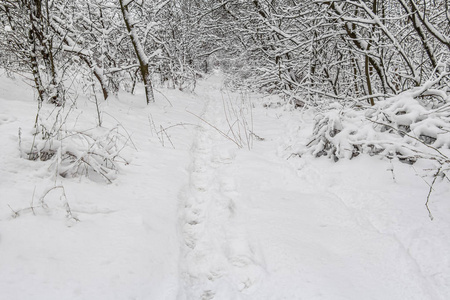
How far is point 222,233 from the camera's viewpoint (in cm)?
212

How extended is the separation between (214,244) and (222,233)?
14 cm

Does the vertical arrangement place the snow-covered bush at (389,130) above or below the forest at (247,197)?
above

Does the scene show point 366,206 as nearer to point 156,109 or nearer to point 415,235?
point 415,235

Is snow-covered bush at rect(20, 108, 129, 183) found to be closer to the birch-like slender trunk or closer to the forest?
the forest

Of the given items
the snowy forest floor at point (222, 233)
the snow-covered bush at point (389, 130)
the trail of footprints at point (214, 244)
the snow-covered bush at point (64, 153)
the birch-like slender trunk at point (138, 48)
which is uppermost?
the birch-like slender trunk at point (138, 48)

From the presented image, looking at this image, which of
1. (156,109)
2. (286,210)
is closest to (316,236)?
(286,210)

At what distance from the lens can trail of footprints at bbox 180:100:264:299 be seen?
1638 millimetres

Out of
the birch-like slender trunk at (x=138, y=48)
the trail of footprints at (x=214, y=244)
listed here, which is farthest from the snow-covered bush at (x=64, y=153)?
the birch-like slender trunk at (x=138, y=48)

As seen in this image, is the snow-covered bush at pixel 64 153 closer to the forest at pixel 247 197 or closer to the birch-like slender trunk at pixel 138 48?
the forest at pixel 247 197

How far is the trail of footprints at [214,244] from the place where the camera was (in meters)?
1.64

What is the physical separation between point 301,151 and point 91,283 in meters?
3.02

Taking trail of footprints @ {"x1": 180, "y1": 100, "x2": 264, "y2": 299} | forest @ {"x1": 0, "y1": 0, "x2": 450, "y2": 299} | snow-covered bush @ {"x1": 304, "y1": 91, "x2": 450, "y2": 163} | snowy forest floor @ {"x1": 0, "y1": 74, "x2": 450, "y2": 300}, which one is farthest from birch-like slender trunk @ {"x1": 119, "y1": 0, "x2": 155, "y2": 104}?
snow-covered bush @ {"x1": 304, "y1": 91, "x2": 450, "y2": 163}

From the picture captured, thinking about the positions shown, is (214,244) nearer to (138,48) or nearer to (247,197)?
(247,197)

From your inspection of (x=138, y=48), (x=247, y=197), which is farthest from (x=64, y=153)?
(x=138, y=48)
